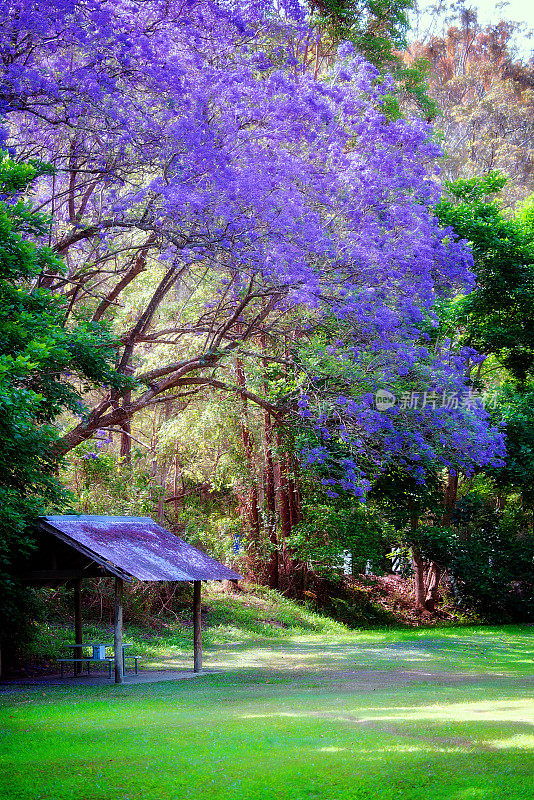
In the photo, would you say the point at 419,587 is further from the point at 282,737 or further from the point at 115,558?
the point at 282,737

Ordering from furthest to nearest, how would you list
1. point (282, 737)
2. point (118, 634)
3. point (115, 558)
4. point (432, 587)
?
1. point (432, 587)
2. point (118, 634)
3. point (115, 558)
4. point (282, 737)

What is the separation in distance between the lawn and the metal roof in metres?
1.72

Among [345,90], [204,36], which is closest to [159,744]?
[204,36]

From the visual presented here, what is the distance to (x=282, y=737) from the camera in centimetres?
843

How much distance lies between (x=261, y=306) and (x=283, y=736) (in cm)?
1210

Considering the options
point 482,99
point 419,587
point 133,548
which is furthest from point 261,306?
point 482,99

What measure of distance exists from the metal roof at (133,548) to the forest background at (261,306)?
1.95 feet

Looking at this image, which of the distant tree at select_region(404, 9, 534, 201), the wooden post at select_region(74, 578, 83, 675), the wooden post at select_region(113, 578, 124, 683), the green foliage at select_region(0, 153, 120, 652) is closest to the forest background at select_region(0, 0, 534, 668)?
the green foliage at select_region(0, 153, 120, 652)

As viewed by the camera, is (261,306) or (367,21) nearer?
(261,306)

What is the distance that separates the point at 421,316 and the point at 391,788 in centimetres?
1081

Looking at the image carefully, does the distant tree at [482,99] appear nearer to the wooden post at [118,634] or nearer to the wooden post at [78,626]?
the wooden post at [78,626]

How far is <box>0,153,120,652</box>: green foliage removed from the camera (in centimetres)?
919

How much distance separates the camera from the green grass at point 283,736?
6680mm

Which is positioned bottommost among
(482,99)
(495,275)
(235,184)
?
(235,184)
